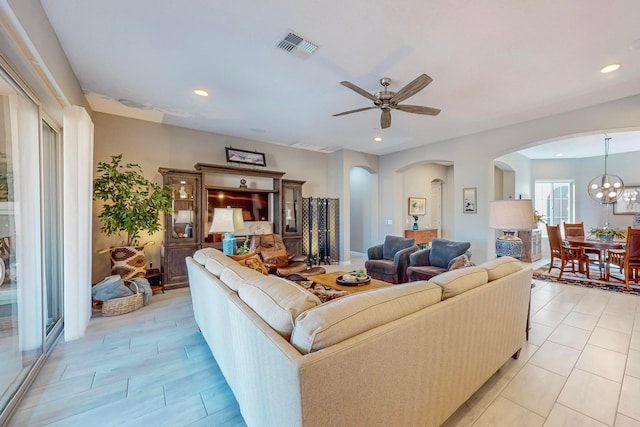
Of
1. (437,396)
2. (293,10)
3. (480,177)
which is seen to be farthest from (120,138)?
(480,177)

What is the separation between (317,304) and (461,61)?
297 centimetres

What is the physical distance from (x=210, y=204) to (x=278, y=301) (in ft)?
14.6

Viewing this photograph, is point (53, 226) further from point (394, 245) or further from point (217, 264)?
point (394, 245)

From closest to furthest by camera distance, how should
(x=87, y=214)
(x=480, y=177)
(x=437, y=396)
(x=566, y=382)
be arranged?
(x=437, y=396)
(x=566, y=382)
(x=87, y=214)
(x=480, y=177)

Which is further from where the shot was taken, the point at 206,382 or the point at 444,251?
the point at 444,251

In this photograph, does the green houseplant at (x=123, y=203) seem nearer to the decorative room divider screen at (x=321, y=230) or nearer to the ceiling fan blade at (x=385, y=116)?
the decorative room divider screen at (x=321, y=230)

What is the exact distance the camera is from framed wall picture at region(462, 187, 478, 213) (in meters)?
5.33

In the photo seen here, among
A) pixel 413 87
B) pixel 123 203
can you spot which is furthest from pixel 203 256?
pixel 413 87

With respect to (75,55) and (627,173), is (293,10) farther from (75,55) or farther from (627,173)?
(627,173)

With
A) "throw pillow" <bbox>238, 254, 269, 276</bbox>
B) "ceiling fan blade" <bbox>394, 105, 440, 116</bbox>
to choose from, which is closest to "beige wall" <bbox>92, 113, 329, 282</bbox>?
"throw pillow" <bbox>238, 254, 269, 276</bbox>

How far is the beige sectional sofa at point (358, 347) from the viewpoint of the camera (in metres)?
0.94

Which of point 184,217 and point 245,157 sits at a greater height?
point 245,157

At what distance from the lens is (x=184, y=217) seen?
473 centimetres

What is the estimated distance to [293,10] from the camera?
2.09 metres
